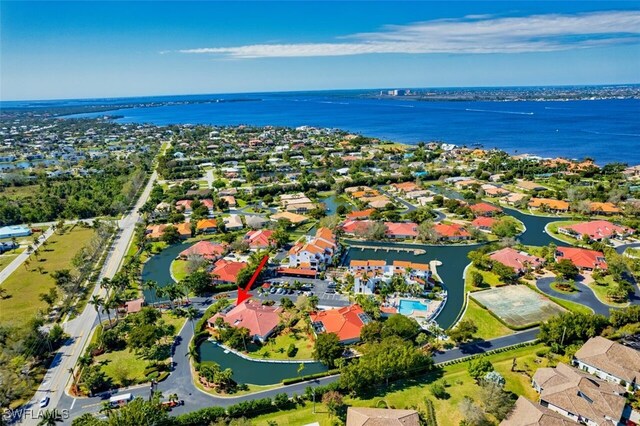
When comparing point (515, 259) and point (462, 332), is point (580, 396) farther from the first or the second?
point (515, 259)

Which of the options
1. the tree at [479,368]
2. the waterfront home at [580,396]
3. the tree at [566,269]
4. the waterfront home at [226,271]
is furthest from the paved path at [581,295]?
the waterfront home at [226,271]

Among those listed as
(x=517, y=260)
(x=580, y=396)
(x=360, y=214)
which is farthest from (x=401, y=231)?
(x=580, y=396)

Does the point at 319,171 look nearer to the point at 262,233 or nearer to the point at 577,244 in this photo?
the point at 262,233

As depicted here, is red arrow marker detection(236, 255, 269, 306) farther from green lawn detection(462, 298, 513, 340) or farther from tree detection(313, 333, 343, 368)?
green lawn detection(462, 298, 513, 340)

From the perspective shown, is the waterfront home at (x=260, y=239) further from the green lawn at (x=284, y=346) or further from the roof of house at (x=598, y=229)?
the roof of house at (x=598, y=229)

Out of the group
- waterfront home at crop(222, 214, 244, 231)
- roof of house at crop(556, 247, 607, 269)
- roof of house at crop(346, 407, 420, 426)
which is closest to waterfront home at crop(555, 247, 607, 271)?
roof of house at crop(556, 247, 607, 269)

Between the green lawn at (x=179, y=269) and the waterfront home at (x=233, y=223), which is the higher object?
the waterfront home at (x=233, y=223)
